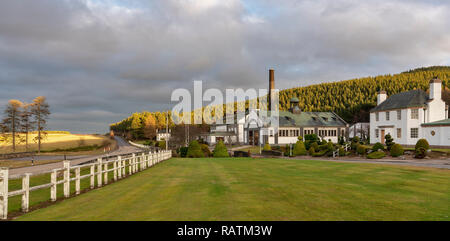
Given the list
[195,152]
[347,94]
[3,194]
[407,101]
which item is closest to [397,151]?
[407,101]

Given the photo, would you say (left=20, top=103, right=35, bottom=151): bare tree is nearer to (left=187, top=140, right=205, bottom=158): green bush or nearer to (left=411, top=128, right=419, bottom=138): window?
(left=187, top=140, right=205, bottom=158): green bush

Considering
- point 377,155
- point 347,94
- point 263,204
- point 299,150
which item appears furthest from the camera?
point 347,94

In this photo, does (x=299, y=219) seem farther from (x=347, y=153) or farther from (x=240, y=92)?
(x=240, y=92)

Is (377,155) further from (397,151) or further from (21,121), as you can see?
(21,121)

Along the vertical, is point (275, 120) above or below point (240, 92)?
below

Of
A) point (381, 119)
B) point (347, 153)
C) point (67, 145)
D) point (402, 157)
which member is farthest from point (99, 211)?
point (67, 145)

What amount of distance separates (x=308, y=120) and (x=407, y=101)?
1180 inches

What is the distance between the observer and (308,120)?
77.9 meters

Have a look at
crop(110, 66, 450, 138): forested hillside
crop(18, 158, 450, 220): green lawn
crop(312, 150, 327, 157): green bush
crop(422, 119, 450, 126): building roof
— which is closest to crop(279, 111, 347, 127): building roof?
crop(312, 150, 327, 157): green bush

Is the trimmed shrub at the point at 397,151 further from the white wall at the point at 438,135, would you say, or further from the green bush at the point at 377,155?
the white wall at the point at 438,135

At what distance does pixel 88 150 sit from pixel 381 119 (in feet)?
212

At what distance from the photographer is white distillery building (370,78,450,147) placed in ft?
139

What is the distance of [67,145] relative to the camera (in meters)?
73.8

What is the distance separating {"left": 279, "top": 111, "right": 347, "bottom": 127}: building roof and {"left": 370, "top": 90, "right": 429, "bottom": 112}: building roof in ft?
72.5
